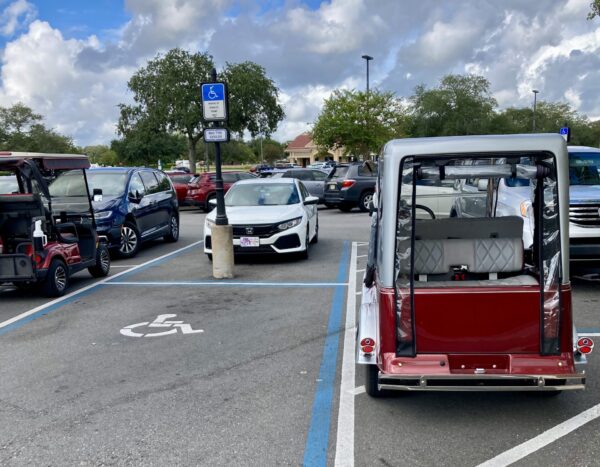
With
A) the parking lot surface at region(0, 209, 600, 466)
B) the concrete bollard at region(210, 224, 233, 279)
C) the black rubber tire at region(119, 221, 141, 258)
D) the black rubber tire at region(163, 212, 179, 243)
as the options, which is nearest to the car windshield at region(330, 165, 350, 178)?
the black rubber tire at region(163, 212, 179, 243)

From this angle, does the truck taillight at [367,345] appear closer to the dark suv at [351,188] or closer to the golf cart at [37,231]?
the golf cart at [37,231]

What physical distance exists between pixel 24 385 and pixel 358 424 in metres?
2.90

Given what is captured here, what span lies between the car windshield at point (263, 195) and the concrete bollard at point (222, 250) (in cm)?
214

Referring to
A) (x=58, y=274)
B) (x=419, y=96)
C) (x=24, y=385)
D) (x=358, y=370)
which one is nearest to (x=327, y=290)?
(x=358, y=370)

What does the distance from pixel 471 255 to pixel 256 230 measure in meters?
6.07

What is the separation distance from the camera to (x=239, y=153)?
337 ft

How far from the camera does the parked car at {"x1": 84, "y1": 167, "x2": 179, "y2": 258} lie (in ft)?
36.7

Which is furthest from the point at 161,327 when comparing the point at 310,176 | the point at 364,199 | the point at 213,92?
the point at 310,176

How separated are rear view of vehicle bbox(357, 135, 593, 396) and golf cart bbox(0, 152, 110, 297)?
209 inches

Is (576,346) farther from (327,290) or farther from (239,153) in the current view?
(239,153)

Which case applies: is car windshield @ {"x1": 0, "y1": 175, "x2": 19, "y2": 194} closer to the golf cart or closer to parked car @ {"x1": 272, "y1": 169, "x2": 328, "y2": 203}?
the golf cart

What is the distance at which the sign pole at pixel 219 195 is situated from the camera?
9094 mm

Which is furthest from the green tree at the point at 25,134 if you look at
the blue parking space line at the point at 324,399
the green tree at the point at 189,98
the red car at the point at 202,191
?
the blue parking space line at the point at 324,399

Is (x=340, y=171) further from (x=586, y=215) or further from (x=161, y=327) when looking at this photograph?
(x=161, y=327)
